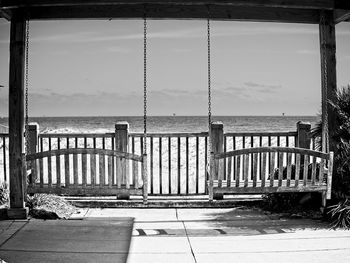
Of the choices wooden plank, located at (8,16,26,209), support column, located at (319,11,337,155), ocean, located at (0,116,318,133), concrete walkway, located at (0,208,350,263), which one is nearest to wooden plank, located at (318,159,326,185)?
support column, located at (319,11,337,155)

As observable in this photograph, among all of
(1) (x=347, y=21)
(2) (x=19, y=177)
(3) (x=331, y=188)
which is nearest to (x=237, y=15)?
(1) (x=347, y=21)

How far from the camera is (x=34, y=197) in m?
6.35

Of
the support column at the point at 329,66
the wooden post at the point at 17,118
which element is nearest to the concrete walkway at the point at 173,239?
the wooden post at the point at 17,118

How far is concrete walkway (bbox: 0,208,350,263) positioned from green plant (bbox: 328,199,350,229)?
18 centimetres

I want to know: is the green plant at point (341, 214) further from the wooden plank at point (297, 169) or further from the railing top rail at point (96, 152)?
the railing top rail at point (96, 152)

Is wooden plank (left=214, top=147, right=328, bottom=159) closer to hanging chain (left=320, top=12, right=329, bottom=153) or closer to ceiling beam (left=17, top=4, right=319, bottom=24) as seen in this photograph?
hanging chain (left=320, top=12, right=329, bottom=153)

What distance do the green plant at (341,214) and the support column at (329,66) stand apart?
2.71ft

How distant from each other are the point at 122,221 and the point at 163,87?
46541 mm

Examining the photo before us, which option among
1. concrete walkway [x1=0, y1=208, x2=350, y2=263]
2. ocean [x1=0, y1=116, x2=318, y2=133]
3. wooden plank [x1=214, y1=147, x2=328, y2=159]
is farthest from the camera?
ocean [x1=0, y1=116, x2=318, y2=133]

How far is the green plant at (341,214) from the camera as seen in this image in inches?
215

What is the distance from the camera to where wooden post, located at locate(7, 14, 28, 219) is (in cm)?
586

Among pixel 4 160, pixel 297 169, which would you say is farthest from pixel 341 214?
pixel 4 160

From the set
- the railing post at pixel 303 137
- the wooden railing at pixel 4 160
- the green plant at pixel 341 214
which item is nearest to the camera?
the green plant at pixel 341 214

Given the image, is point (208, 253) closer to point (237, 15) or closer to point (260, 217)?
point (260, 217)
